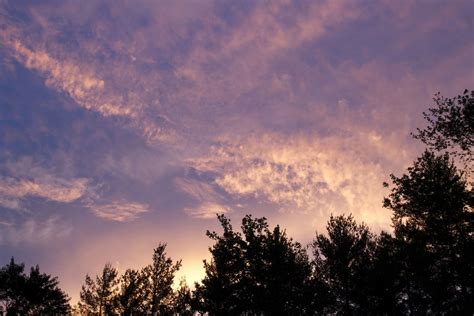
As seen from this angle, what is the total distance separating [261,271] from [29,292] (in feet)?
113

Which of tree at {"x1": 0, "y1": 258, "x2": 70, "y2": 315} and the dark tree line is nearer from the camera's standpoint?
the dark tree line

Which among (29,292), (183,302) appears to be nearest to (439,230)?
(183,302)

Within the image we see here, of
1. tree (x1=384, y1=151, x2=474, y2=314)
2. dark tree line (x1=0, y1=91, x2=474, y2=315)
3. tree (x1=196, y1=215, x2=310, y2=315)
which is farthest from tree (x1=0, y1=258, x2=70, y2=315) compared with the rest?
tree (x1=384, y1=151, x2=474, y2=314)

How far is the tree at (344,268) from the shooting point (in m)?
23.3

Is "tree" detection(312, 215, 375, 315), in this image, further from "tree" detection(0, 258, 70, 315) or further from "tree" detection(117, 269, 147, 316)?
"tree" detection(0, 258, 70, 315)

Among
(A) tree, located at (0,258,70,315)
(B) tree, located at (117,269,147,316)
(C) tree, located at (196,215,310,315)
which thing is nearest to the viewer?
(C) tree, located at (196,215,310,315)

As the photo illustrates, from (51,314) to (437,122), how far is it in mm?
46254

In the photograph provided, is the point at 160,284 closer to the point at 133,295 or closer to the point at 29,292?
the point at 133,295

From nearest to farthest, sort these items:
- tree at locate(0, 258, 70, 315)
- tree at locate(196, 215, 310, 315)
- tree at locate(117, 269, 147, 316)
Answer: tree at locate(196, 215, 310, 315)
tree at locate(117, 269, 147, 316)
tree at locate(0, 258, 70, 315)

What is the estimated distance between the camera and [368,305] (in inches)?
917

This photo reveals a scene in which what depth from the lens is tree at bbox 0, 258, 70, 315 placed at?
39062 mm

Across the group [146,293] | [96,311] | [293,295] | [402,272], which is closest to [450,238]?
[402,272]

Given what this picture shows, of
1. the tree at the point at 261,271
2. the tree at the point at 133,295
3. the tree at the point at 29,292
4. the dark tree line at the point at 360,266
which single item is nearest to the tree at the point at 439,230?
the dark tree line at the point at 360,266

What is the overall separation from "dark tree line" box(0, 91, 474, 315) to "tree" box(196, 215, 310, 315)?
0.06 metres
